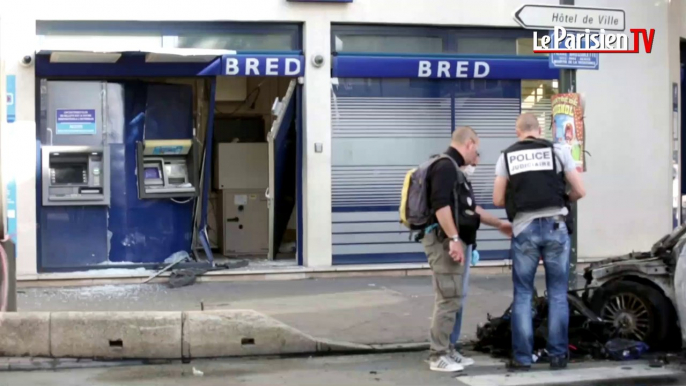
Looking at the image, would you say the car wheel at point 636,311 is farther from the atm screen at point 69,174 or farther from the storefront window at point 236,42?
the atm screen at point 69,174

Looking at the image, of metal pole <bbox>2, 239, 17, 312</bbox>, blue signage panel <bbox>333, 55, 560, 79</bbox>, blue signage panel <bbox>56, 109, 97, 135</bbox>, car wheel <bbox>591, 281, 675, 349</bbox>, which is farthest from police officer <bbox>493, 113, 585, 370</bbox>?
blue signage panel <bbox>56, 109, 97, 135</bbox>

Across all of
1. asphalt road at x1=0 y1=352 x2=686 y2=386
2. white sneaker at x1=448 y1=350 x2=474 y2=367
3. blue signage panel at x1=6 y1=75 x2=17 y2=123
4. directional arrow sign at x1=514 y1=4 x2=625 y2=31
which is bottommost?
asphalt road at x1=0 y1=352 x2=686 y2=386

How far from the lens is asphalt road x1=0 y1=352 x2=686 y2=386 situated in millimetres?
7074

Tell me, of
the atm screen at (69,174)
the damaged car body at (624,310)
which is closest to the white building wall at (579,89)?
the atm screen at (69,174)

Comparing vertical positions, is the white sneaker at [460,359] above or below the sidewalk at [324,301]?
below

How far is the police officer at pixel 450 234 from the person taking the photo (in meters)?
7.16

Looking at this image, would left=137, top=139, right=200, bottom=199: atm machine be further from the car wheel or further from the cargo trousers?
the car wheel

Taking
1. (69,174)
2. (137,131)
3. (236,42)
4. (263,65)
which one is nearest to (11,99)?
(69,174)

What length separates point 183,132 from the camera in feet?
41.1

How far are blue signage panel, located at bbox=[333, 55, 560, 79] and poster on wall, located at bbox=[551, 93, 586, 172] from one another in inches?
170

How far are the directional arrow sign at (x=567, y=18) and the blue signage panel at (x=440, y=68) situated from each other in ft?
13.8

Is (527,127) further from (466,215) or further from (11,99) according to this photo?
(11,99)

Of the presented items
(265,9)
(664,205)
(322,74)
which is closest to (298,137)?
(322,74)

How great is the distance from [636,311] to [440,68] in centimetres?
557
